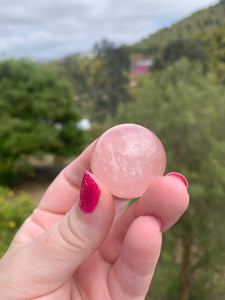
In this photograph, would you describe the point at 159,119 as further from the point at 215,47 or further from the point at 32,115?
the point at 215,47

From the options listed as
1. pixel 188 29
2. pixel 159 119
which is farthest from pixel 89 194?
pixel 188 29

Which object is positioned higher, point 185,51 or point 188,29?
point 188,29

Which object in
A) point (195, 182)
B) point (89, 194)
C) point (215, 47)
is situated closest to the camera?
point (89, 194)

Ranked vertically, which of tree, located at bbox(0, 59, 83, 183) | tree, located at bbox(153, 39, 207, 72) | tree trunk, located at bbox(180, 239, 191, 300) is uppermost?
tree, located at bbox(153, 39, 207, 72)

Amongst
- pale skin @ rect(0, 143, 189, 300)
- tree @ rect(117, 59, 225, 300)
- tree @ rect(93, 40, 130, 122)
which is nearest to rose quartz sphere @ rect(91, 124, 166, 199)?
pale skin @ rect(0, 143, 189, 300)

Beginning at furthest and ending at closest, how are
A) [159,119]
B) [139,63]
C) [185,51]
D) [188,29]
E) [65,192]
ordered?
1. [139,63]
2. [188,29]
3. [185,51]
4. [159,119]
5. [65,192]

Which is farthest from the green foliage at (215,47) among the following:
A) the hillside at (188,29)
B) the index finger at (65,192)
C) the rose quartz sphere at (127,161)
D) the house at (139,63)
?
the rose quartz sphere at (127,161)

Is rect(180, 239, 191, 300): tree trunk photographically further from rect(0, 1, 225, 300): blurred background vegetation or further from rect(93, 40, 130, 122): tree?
rect(93, 40, 130, 122): tree

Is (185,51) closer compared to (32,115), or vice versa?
(32,115)
